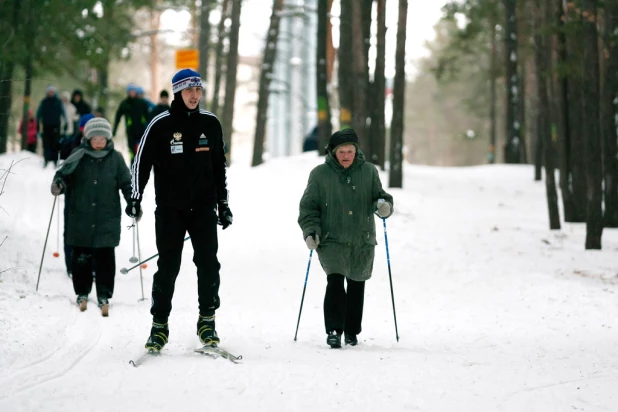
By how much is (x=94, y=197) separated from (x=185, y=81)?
2.77 metres

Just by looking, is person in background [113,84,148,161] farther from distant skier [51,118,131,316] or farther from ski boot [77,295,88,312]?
ski boot [77,295,88,312]

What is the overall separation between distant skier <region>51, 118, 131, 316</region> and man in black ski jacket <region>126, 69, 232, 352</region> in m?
2.05

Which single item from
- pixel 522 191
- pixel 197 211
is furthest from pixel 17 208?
pixel 522 191

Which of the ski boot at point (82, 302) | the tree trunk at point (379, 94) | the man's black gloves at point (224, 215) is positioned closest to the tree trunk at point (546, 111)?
the tree trunk at point (379, 94)

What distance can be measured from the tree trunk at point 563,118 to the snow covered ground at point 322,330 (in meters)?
0.75

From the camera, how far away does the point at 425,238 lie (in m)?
14.4

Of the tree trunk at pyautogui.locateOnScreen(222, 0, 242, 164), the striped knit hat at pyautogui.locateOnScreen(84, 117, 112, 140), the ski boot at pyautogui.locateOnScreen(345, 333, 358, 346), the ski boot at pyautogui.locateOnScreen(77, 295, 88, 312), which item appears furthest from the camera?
the tree trunk at pyautogui.locateOnScreen(222, 0, 242, 164)

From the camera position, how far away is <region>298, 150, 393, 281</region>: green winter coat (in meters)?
7.13

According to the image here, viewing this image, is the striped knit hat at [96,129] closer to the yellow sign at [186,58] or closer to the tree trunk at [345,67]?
the yellow sign at [186,58]

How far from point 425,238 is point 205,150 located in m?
8.53

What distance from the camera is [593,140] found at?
1317 centimetres

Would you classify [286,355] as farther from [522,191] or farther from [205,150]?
[522,191]

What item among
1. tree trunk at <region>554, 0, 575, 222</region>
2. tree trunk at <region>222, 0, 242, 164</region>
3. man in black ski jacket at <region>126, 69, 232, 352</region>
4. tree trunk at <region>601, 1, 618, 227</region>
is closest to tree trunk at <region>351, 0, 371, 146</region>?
tree trunk at <region>554, 0, 575, 222</region>

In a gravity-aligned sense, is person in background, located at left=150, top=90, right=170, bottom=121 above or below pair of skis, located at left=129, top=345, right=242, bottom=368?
above
